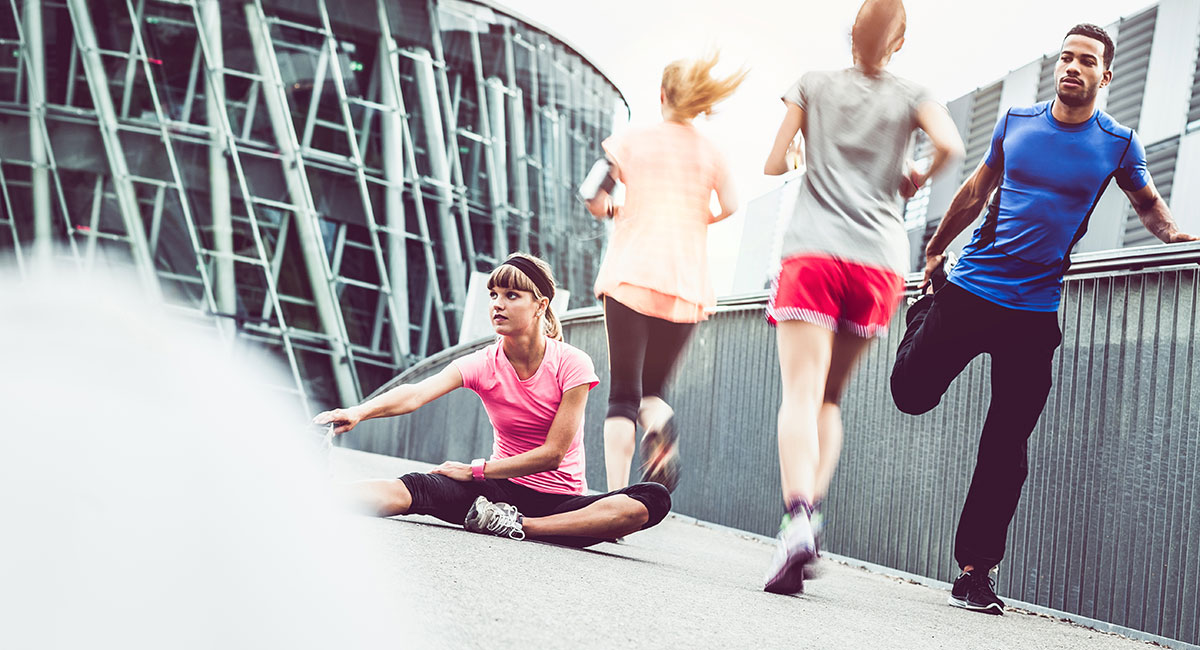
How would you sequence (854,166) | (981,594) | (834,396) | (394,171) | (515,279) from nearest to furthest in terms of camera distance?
1. (854,166)
2. (981,594)
3. (834,396)
4. (515,279)
5. (394,171)

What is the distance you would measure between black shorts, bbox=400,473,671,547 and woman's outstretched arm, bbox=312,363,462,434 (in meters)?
0.26

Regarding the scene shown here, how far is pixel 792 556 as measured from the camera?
320 centimetres

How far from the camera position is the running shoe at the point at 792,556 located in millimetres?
3195

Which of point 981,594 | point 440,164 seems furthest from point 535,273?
point 440,164

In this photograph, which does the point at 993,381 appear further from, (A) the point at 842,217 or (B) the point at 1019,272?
(A) the point at 842,217

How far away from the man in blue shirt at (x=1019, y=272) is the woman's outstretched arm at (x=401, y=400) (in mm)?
1542

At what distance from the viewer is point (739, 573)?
3.98m

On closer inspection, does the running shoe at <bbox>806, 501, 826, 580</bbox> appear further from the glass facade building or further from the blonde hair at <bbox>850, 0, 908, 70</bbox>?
the glass facade building

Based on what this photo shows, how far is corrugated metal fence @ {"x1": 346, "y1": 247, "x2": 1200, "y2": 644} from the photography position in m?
3.65

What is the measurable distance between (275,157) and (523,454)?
73.2 feet

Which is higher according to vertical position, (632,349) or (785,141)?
(785,141)

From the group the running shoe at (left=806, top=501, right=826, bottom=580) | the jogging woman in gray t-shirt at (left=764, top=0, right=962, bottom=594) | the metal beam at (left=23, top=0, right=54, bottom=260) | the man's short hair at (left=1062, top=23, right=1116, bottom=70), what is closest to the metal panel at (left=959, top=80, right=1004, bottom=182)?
the man's short hair at (left=1062, top=23, right=1116, bottom=70)

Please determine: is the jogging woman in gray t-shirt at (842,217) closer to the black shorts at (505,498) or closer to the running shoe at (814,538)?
the running shoe at (814,538)

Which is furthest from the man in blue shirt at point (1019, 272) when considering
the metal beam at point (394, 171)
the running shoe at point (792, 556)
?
the metal beam at point (394, 171)
